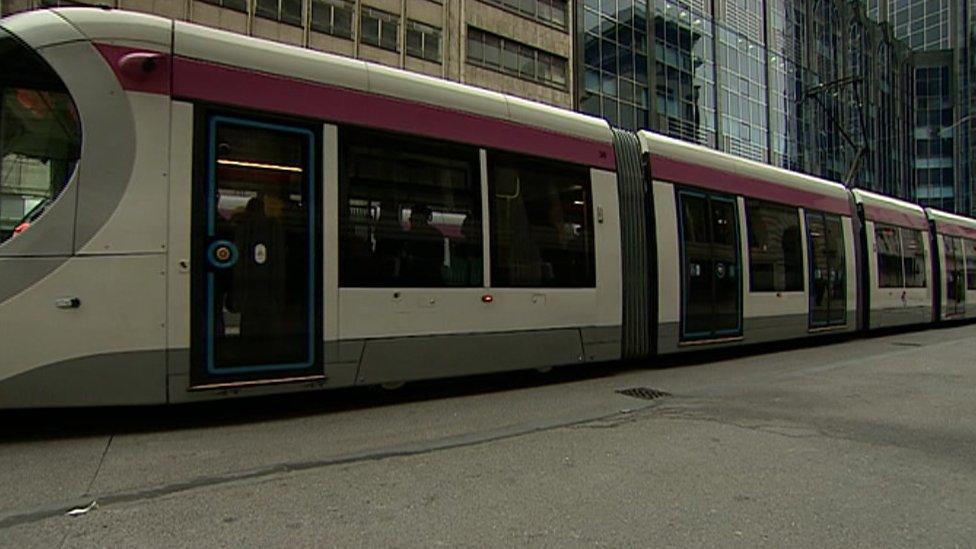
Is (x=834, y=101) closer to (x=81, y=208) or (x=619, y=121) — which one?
(x=619, y=121)

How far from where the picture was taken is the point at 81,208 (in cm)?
428

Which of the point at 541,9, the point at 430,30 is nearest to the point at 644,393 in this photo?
the point at 430,30

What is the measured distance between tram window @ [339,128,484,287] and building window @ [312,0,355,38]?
19.0 metres

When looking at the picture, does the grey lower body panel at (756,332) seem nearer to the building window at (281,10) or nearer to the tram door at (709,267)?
the tram door at (709,267)

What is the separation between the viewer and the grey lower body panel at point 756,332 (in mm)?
7863

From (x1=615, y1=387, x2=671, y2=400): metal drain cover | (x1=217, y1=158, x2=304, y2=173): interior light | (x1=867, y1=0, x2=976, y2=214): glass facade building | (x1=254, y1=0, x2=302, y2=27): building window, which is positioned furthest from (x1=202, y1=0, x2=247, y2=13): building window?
(x1=867, y1=0, x2=976, y2=214): glass facade building

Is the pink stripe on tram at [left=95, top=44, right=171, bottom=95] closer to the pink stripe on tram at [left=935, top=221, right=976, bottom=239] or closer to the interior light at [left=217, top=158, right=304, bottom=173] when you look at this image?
the interior light at [left=217, top=158, right=304, bottom=173]

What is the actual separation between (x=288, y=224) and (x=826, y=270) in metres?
10.1

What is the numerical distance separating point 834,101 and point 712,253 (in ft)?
150

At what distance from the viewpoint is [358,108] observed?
5.36 meters

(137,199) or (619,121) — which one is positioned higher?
(619,121)

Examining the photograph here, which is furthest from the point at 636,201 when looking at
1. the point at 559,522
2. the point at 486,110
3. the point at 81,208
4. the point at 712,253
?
the point at 81,208

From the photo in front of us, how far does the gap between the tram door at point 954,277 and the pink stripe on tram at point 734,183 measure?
6.97 meters

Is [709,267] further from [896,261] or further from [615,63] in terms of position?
[615,63]
